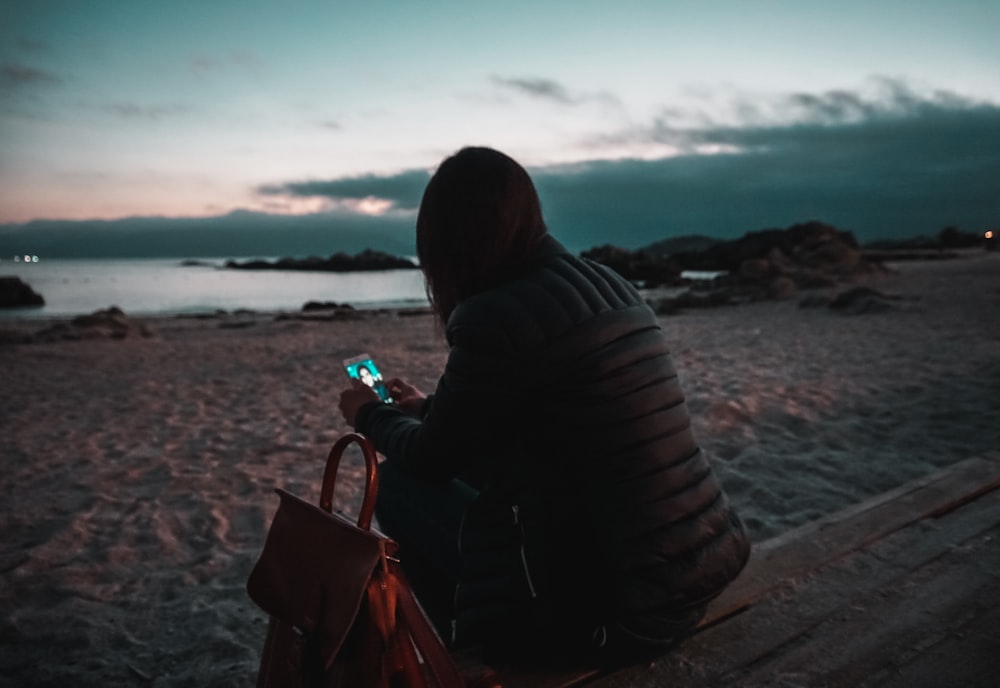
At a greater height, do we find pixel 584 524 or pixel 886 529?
pixel 584 524

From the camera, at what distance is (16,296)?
26953 mm

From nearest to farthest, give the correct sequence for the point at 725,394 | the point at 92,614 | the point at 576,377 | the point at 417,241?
the point at 576,377 → the point at 417,241 → the point at 92,614 → the point at 725,394

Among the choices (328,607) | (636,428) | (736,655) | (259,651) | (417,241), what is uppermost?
(417,241)

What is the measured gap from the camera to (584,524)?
1577 millimetres

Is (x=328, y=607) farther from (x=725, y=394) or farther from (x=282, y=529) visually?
(x=725, y=394)

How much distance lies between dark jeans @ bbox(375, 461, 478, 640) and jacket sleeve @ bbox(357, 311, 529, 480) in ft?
0.40

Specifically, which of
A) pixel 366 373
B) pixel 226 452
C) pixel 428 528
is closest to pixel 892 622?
pixel 428 528

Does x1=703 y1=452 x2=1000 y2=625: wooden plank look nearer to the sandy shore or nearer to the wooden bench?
the wooden bench

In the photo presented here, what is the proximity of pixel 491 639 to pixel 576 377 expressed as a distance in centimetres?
66

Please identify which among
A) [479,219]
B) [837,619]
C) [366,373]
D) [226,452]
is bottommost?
[226,452]

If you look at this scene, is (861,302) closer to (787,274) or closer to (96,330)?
(787,274)

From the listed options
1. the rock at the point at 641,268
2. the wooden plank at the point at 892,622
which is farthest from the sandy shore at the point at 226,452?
the rock at the point at 641,268

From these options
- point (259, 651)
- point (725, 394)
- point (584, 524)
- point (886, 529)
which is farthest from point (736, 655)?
point (725, 394)

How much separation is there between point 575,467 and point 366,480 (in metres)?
0.48
